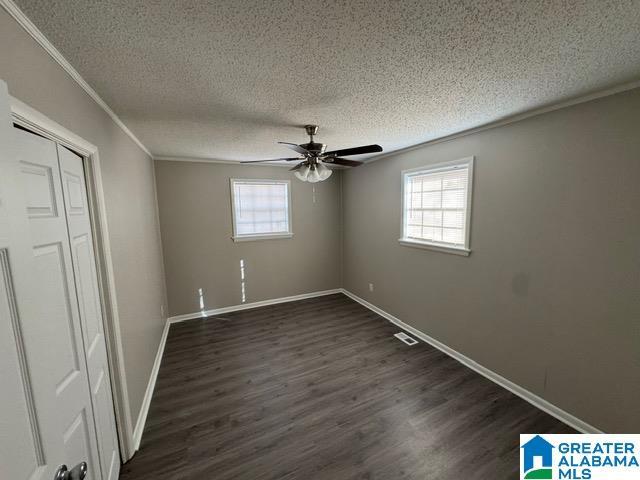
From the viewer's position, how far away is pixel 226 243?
4.19 meters

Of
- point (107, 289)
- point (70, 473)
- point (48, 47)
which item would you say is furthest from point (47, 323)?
point (48, 47)

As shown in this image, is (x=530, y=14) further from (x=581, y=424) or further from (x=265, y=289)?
(x=265, y=289)

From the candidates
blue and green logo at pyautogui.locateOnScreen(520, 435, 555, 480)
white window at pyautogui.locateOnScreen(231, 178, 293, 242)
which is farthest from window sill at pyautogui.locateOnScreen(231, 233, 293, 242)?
blue and green logo at pyautogui.locateOnScreen(520, 435, 555, 480)

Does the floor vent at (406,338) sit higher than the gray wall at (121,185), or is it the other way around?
the gray wall at (121,185)

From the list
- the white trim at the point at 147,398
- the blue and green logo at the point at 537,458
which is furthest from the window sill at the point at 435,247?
the white trim at the point at 147,398

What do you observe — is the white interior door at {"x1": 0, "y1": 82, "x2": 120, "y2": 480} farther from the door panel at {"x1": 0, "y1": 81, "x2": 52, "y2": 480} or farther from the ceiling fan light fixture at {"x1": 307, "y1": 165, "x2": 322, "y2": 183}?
the ceiling fan light fixture at {"x1": 307, "y1": 165, "x2": 322, "y2": 183}

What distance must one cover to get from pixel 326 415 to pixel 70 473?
1728mm

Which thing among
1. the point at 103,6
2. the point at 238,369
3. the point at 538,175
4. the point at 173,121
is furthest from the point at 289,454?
the point at 538,175

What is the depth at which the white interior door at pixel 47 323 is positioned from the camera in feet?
1.95

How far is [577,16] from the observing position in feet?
3.41

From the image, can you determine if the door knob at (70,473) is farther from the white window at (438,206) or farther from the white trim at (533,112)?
the white trim at (533,112)

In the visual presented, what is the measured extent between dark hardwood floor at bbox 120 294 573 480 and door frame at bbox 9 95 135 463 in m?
0.29

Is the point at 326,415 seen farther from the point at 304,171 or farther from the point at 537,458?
the point at 304,171

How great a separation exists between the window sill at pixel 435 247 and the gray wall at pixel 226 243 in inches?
69.1
